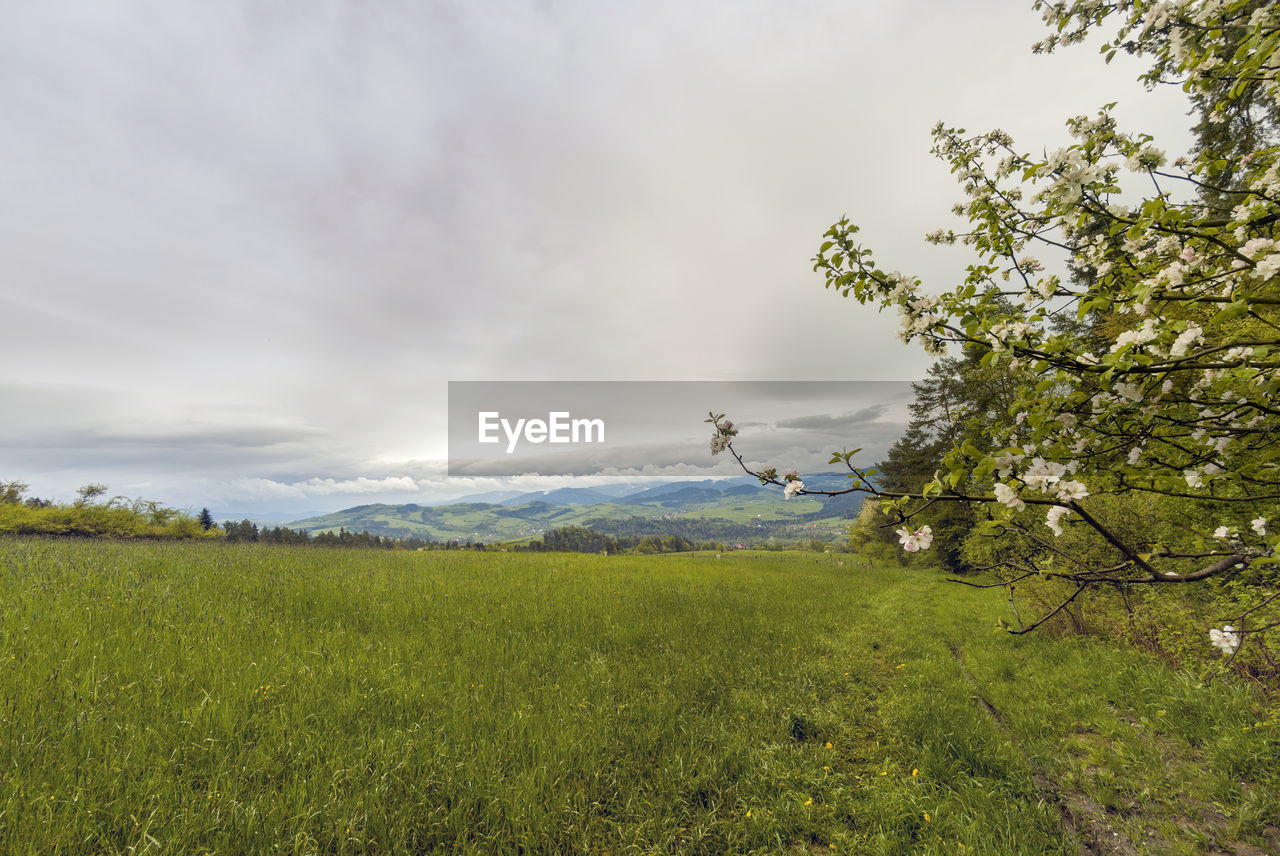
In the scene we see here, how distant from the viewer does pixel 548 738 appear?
4973 millimetres

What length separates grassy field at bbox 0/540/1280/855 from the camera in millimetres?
3664

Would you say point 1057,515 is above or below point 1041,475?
below

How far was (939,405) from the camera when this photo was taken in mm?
29297

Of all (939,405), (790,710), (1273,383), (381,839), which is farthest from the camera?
(939,405)

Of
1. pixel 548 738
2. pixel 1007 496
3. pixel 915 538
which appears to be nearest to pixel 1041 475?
pixel 1007 496

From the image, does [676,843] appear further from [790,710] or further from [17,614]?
[17,614]

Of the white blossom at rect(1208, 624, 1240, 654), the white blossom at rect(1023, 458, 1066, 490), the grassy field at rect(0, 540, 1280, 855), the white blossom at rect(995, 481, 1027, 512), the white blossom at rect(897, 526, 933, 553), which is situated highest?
the white blossom at rect(1023, 458, 1066, 490)

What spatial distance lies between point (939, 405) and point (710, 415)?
105 ft

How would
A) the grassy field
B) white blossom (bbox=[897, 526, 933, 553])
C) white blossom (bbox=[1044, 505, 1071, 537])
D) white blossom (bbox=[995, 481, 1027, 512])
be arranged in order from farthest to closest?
the grassy field
white blossom (bbox=[897, 526, 933, 553])
white blossom (bbox=[1044, 505, 1071, 537])
white blossom (bbox=[995, 481, 1027, 512])

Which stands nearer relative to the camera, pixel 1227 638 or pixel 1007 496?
pixel 1007 496

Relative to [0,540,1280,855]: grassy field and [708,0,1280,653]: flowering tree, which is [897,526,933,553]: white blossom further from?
[0,540,1280,855]: grassy field

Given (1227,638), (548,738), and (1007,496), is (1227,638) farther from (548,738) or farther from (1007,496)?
(548,738)

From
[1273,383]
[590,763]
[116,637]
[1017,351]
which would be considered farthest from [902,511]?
[116,637]

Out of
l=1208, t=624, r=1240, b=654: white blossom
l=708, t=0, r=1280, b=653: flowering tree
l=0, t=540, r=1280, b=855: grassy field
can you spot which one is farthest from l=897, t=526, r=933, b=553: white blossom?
l=0, t=540, r=1280, b=855: grassy field
